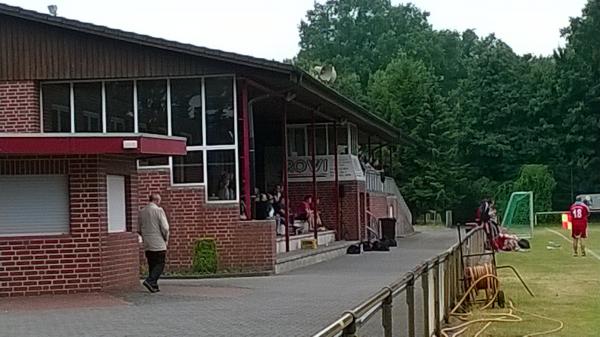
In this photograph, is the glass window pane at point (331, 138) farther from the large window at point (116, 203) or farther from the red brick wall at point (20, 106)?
the large window at point (116, 203)

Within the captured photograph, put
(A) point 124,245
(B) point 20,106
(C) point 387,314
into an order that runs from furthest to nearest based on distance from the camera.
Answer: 1. (B) point 20,106
2. (A) point 124,245
3. (C) point 387,314

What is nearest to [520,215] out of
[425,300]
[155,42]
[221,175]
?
[221,175]

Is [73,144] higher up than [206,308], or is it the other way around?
[73,144]

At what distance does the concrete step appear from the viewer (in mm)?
24031

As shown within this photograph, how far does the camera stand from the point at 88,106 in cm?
2450

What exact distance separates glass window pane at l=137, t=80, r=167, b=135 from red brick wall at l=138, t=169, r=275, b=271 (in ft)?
3.18

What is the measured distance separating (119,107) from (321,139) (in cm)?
1299

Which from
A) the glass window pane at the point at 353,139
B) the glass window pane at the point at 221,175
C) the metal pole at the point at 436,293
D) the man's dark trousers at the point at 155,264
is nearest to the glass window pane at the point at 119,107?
the glass window pane at the point at 221,175

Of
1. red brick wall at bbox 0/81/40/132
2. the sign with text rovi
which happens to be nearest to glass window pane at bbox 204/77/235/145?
red brick wall at bbox 0/81/40/132

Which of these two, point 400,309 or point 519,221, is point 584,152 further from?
point 400,309

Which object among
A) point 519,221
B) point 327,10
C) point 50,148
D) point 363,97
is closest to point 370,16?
point 327,10

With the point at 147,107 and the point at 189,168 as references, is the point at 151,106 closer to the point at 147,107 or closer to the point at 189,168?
the point at 147,107

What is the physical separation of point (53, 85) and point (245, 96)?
444 centimetres

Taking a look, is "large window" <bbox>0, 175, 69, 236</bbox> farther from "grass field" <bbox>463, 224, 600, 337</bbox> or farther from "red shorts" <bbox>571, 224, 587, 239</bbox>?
"red shorts" <bbox>571, 224, 587, 239</bbox>
